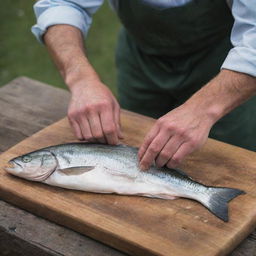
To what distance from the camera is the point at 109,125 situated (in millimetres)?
2492

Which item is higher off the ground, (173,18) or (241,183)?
(173,18)

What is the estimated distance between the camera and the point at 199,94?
2.42 meters

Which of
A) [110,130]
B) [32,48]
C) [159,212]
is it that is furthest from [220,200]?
[32,48]

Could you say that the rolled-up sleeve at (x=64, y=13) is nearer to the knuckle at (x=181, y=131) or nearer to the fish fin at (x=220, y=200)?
the knuckle at (x=181, y=131)

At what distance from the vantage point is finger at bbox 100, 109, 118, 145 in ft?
8.18

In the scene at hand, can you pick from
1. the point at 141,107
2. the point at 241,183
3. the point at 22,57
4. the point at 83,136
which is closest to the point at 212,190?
the point at 241,183

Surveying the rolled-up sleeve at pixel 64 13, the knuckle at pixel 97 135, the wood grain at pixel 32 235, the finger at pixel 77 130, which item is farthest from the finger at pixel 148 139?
the rolled-up sleeve at pixel 64 13

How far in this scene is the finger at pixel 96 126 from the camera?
8.22ft

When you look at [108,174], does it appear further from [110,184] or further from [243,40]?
[243,40]

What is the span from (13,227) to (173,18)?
133 centimetres

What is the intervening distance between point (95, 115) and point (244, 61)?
25.5 inches

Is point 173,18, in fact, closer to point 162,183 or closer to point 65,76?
point 65,76

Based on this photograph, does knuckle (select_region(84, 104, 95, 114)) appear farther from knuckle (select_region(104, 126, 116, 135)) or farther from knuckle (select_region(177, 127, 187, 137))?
knuckle (select_region(177, 127, 187, 137))

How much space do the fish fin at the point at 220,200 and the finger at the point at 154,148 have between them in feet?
0.80
